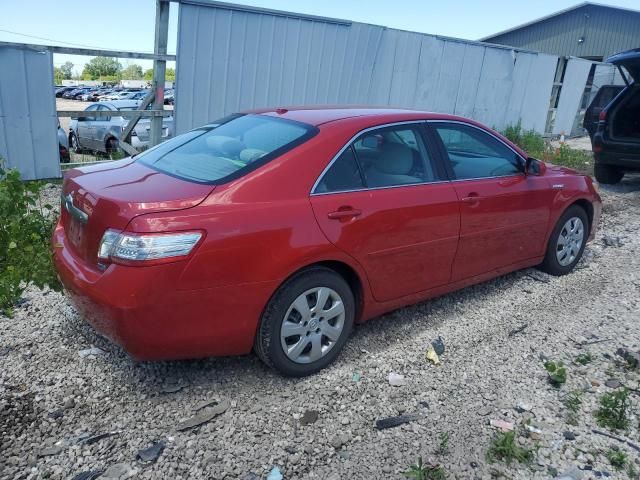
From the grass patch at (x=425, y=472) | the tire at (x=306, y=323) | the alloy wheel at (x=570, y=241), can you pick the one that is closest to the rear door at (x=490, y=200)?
the alloy wheel at (x=570, y=241)

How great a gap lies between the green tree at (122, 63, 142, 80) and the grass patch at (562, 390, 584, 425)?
259 feet

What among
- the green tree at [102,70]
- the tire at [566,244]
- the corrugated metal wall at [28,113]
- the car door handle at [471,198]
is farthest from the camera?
the green tree at [102,70]

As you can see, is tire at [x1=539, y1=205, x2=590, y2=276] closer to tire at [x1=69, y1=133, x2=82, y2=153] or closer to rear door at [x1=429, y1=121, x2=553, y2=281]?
rear door at [x1=429, y1=121, x2=553, y2=281]

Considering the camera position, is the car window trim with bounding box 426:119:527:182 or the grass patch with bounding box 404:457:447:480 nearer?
the grass patch with bounding box 404:457:447:480

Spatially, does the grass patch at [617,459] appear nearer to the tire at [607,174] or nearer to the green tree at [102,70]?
the tire at [607,174]

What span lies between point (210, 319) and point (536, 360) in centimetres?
221

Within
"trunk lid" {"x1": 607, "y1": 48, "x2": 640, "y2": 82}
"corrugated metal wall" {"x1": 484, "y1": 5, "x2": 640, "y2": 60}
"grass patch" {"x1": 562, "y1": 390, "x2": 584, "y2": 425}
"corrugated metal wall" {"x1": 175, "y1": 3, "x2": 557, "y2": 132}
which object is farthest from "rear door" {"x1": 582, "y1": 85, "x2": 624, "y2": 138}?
"corrugated metal wall" {"x1": 484, "y1": 5, "x2": 640, "y2": 60}

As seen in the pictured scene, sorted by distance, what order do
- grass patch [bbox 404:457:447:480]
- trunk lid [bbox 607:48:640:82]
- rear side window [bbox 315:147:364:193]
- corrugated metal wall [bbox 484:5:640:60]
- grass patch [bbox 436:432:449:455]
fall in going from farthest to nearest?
corrugated metal wall [bbox 484:5:640:60] < trunk lid [bbox 607:48:640:82] < rear side window [bbox 315:147:364:193] < grass patch [bbox 436:432:449:455] < grass patch [bbox 404:457:447:480]

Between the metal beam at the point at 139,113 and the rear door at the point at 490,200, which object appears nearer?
the rear door at the point at 490,200

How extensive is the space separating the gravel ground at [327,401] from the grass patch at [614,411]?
0.05 m

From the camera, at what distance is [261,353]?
3.12m

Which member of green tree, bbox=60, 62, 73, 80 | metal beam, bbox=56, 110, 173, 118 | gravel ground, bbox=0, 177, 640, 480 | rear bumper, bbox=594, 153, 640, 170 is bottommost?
green tree, bbox=60, 62, 73, 80

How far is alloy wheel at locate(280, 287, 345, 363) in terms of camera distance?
3.12m

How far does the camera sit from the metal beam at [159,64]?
24.4ft
